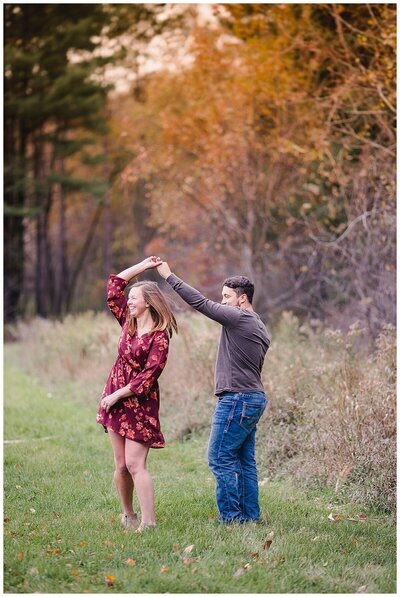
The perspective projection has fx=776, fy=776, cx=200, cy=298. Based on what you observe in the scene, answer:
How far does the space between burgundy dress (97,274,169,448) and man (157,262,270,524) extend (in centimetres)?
43

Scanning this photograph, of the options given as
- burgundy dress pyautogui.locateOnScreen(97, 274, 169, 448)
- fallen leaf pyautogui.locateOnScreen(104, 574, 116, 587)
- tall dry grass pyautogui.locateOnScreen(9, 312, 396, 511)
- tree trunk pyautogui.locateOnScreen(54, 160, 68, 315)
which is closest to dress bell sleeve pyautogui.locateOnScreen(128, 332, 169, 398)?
burgundy dress pyautogui.locateOnScreen(97, 274, 169, 448)

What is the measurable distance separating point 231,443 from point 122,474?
31.8 inches

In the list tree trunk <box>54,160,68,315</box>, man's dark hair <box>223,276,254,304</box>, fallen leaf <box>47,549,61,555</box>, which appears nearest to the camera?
fallen leaf <box>47,549,61,555</box>

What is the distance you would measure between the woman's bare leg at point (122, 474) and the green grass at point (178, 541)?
0.19 m

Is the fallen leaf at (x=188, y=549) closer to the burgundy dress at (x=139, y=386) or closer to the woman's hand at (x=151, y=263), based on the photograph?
the burgundy dress at (x=139, y=386)

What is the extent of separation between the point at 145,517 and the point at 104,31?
23.6m

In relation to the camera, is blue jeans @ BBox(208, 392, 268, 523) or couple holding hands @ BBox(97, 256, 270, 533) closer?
couple holding hands @ BBox(97, 256, 270, 533)

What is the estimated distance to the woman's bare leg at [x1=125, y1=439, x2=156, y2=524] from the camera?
5.36 m

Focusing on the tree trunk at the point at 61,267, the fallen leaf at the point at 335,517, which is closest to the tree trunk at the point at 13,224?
the tree trunk at the point at 61,267

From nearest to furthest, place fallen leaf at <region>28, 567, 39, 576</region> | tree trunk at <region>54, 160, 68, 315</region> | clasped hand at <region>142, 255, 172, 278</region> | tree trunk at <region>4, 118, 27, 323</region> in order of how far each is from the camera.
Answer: fallen leaf at <region>28, 567, 39, 576</region>, clasped hand at <region>142, 255, 172, 278</region>, tree trunk at <region>4, 118, 27, 323</region>, tree trunk at <region>54, 160, 68, 315</region>

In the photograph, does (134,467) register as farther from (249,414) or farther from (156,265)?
(156,265)

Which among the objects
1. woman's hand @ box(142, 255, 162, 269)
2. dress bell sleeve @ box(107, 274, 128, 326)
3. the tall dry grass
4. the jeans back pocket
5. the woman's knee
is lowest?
the tall dry grass

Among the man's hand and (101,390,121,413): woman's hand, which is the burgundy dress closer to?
(101,390,121,413): woman's hand

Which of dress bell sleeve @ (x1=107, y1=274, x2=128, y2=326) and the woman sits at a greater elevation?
dress bell sleeve @ (x1=107, y1=274, x2=128, y2=326)
